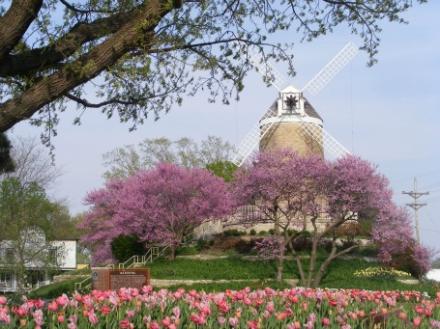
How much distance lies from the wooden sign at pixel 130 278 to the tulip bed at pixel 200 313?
36.8 feet

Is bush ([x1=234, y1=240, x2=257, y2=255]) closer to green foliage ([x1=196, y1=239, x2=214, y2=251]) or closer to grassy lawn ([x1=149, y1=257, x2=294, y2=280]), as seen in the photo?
grassy lawn ([x1=149, y1=257, x2=294, y2=280])

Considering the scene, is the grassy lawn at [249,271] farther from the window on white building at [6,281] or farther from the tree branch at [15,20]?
the window on white building at [6,281]

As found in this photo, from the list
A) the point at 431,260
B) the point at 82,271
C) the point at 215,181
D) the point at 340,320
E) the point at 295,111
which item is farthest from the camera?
the point at 295,111

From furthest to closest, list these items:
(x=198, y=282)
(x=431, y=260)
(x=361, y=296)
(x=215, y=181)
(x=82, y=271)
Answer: (x=82, y=271), (x=215, y=181), (x=431, y=260), (x=198, y=282), (x=361, y=296)

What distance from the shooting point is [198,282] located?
28.4m

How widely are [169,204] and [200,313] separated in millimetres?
31918

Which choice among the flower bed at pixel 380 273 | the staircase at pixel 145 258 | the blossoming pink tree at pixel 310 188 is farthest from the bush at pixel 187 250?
the flower bed at pixel 380 273

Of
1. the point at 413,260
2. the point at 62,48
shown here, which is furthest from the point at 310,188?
the point at 62,48

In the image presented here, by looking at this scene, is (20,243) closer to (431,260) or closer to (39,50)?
(431,260)

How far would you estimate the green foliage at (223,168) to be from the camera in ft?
173

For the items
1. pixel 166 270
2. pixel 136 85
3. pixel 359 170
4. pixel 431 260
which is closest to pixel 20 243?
pixel 166 270

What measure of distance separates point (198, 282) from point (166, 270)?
3.83 meters

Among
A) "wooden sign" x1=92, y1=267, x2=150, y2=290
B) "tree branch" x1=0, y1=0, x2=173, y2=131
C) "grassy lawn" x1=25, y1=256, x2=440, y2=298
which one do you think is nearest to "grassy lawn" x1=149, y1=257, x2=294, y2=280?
"grassy lawn" x1=25, y1=256, x2=440, y2=298

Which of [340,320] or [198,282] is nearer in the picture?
[340,320]
